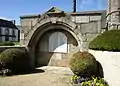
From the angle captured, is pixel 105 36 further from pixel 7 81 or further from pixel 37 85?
pixel 7 81

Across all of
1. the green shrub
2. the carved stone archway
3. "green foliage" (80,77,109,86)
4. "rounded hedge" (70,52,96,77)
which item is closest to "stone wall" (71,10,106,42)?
the carved stone archway

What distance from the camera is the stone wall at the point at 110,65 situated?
233 inches

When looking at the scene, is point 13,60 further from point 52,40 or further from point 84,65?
point 84,65

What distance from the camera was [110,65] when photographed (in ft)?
20.8

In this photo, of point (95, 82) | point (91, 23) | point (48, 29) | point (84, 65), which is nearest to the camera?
point (95, 82)

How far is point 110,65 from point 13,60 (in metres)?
4.81

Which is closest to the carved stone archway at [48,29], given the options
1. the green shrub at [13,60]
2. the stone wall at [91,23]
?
the stone wall at [91,23]

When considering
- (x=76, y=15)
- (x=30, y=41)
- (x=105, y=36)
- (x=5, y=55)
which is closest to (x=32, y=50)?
(x=30, y=41)

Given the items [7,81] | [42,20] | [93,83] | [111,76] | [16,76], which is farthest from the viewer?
[42,20]

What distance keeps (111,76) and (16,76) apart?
14.9 ft

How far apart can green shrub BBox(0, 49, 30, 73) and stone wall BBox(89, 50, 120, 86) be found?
4.10 meters

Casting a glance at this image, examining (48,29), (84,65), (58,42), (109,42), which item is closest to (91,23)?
(58,42)

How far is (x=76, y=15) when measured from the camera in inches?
393

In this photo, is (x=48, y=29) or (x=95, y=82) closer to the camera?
(x=95, y=82)
